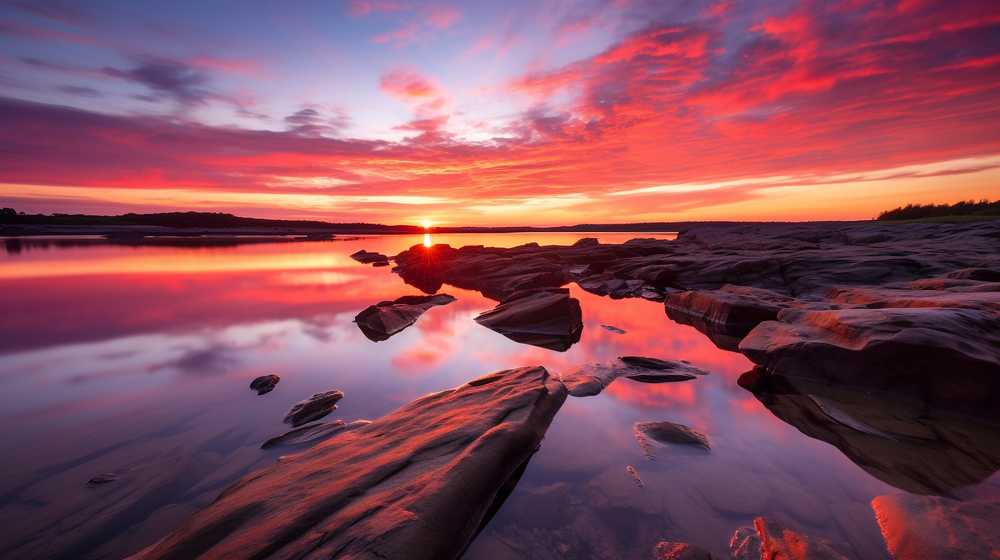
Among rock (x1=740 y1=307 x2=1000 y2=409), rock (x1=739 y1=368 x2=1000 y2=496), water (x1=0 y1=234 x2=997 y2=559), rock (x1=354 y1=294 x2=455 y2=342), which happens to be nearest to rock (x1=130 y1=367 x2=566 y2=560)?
water (x1=0 y1=234 x2=997 y2=559)

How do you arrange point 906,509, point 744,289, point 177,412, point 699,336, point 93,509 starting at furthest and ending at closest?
1. point 744,289
2. point 699,336
3. point 177,412
4. point 93,509
5. point 906,509

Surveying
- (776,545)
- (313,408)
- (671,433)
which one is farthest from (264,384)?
(776,545)

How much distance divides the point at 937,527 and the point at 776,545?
1.29 m

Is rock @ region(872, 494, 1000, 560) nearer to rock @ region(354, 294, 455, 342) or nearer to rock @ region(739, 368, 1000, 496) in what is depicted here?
rock @ region(739, 368, 1000, 496)

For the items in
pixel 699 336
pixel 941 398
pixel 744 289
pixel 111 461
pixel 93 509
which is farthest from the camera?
pixel 744 289

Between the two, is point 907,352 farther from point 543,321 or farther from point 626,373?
point 543,321

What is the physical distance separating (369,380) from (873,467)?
6948mm

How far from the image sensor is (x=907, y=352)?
529 cm

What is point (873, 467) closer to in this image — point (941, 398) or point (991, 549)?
point (991, 549)

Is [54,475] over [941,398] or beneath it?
beneath

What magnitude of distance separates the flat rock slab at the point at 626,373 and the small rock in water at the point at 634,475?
6.65ft

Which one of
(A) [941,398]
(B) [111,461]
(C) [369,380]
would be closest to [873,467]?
(A) [941,398]

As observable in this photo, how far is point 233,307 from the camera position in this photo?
1420 cm

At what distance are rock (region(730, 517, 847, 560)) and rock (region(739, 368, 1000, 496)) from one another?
5.31 ft
